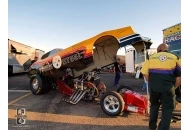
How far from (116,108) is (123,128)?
3.05 ft

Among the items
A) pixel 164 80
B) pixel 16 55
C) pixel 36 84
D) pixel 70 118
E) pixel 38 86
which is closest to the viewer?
pixel 164 80

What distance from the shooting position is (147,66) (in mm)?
4199

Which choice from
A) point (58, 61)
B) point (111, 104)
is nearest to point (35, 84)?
point (58, 61)

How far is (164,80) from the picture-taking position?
3.84 metres

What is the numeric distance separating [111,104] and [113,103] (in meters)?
0.07

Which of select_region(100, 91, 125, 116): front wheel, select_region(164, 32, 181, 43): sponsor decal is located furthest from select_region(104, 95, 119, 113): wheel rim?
select_region(164, 32, 181, 43): sponsor decal

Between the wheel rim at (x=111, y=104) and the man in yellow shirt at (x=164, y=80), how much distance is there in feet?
4.38

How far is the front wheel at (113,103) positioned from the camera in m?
5.09

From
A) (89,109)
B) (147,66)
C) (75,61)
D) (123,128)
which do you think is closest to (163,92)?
(147,66)

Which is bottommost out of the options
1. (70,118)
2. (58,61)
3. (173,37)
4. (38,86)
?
→ (70,118)

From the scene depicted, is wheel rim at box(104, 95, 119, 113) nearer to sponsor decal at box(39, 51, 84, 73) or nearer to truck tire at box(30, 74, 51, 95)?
sponsor decal at box(39, 51, 84, 73)

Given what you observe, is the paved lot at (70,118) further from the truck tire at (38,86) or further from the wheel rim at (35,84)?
the wheel rim at (35,84)

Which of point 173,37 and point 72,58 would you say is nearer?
point 72,58

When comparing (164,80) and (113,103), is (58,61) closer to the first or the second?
(113,103)
